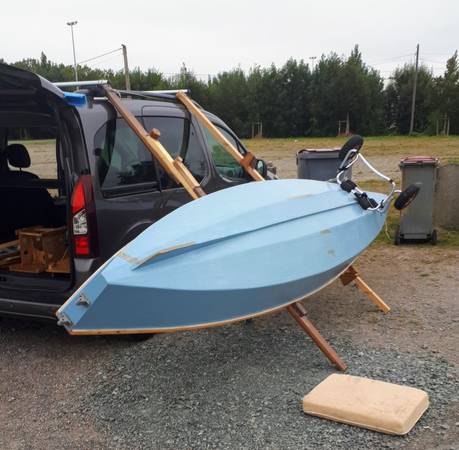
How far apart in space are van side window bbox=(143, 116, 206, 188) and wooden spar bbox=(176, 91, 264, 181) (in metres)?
0.15

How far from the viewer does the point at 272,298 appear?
3.51 meters

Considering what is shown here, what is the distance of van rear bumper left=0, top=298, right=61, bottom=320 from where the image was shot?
395cm

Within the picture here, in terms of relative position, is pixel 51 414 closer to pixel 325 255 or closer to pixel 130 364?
pixel 130 364

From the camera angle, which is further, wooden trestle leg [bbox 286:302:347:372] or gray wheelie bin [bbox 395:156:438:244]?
gray wheelie bin [bbox 395:156:438:244]

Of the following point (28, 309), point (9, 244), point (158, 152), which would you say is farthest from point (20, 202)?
point (158, 152)

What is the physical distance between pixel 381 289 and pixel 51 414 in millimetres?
3466

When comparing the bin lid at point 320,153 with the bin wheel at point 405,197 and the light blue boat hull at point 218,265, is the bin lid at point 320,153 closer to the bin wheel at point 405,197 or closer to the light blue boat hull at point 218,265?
the bin wheel at point 405,197

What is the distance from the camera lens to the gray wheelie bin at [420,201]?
23.1 feet

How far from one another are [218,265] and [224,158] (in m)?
2.56

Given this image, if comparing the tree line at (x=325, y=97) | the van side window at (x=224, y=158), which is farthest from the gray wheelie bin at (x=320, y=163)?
the tree line at (x=325, y=97)

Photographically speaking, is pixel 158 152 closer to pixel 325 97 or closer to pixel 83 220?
pixel 83 220

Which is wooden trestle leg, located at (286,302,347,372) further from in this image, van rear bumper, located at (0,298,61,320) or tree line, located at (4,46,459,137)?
tree line, located at (4,46,459,137)

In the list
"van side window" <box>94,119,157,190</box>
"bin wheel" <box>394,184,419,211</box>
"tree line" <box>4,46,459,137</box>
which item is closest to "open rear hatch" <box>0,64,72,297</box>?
"van side window" <box>94,119,157,190</box>

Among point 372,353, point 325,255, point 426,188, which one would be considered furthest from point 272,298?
point 426,188
